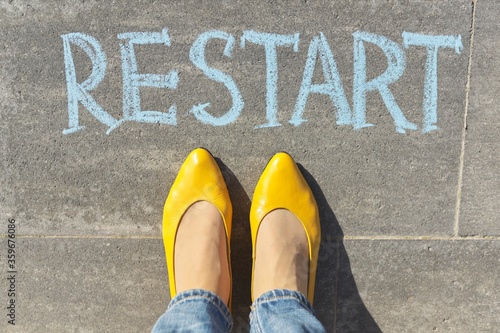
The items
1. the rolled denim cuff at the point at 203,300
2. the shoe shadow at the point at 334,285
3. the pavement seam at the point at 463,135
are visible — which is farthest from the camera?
the shoe shadow at the point at 334,285

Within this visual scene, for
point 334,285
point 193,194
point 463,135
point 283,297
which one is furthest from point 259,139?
point 463,135

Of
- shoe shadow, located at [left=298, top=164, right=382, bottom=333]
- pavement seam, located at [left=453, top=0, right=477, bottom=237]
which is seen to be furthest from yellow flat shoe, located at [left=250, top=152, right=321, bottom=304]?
pavement seam, located at [left=453, top=0, right=477, bottom=237]

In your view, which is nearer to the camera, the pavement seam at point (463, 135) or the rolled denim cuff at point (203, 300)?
the rolled denim cuff at point (203, 300)

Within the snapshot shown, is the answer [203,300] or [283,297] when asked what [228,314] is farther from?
[283,297]

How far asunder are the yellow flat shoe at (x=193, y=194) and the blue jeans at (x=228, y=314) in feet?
0.69

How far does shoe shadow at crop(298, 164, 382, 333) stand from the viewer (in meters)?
2.09

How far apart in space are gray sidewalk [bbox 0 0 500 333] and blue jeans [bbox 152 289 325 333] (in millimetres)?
310

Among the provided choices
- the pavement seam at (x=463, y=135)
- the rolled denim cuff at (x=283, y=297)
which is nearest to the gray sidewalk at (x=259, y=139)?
the pavement seam at (x=463, y=135)

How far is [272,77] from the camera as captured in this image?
198cm

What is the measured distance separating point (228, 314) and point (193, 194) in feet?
2.05

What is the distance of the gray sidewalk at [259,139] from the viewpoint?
1.95 metres

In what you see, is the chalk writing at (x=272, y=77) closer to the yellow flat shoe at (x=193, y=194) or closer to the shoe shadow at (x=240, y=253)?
the yellow flat shoe at (x=193, y=194)

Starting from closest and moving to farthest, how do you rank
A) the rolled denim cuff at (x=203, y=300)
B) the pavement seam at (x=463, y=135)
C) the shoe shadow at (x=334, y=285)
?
the rolled denim cuff at (x=203, y=300)
the pavement seam at (x=463, y=135)
the shoe shadow at (x=334, y=285)

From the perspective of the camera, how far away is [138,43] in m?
1.98
